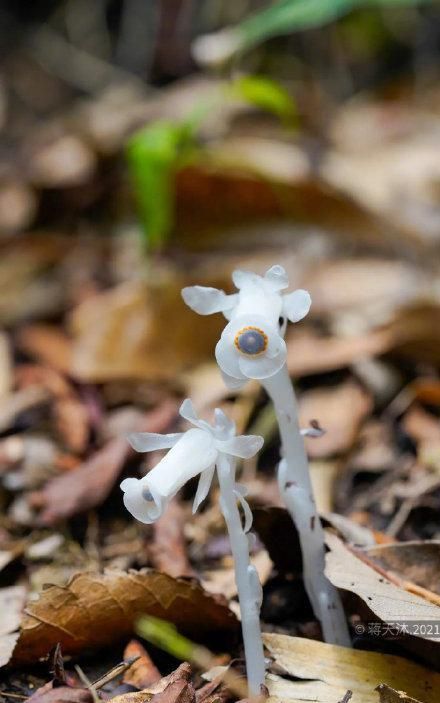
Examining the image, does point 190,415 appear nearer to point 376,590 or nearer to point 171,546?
point 376,590

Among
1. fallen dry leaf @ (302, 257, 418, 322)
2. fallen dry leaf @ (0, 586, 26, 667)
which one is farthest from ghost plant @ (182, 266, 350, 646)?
fallen dry leaf @ (302, 257, 418, 322)

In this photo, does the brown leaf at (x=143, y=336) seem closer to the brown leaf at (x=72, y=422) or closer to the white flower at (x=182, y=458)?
the brown leaf at (x=72, y=422)

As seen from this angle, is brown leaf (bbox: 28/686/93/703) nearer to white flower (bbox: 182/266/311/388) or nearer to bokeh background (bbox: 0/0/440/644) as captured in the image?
bokeh background (bbox: 0/0/440/644)

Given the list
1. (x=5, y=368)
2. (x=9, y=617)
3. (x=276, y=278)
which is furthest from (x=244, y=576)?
(x=5, y=368)

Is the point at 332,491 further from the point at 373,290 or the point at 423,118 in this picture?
the point at 423,118

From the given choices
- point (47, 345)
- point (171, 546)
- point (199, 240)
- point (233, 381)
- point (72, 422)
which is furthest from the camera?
point (199, 240)

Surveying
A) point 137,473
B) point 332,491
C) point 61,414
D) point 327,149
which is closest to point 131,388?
point 61,414
